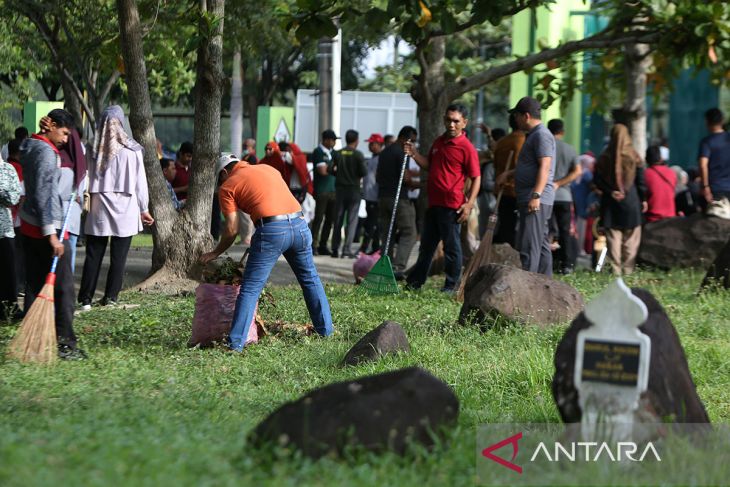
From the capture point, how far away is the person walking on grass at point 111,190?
39.5 feet

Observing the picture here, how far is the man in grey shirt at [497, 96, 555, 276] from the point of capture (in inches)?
458

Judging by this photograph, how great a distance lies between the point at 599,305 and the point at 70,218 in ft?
18.7

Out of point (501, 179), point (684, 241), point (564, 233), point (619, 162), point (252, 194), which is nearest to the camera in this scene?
point (252, 194)

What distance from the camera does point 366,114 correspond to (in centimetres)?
3378

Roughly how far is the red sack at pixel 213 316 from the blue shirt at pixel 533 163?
3343 millimetres

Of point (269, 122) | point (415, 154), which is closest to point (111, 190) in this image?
point (415, 154)

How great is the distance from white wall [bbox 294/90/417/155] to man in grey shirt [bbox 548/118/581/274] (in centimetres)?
1706

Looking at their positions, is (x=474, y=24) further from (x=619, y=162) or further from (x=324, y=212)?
(x=324, y=212)

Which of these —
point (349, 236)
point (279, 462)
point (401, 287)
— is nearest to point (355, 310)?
point (401, 287)

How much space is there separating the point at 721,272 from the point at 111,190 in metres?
6.33

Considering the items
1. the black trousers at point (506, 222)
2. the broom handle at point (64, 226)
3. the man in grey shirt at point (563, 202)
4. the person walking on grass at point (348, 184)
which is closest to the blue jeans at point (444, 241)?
the black trousers at point (506, 222)

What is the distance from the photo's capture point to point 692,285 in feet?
46.7

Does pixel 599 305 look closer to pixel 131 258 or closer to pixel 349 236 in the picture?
pixel 131 258

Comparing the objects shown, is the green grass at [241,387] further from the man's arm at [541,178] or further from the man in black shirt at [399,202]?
the man in black shirt at [399,202]
